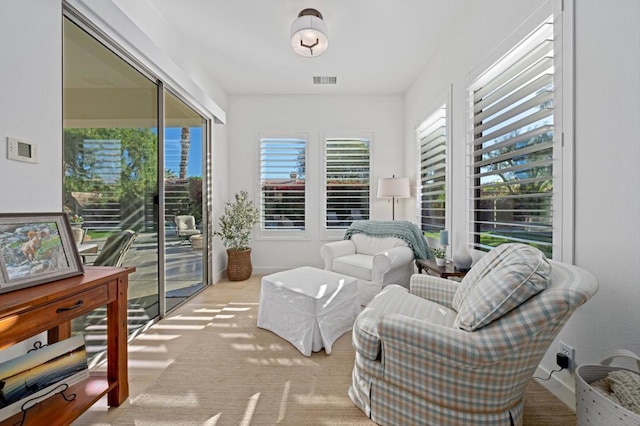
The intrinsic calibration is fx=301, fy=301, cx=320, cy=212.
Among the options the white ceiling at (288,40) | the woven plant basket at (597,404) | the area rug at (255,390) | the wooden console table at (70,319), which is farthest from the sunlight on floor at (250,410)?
the white ceiling at (288,40)

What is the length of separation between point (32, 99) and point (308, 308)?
6.62 feet

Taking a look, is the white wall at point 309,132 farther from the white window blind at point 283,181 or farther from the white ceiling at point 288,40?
the white ceiling at point 288,40

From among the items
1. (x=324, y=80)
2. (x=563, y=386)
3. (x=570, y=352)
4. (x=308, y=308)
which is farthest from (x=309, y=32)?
(x=563, y=386)

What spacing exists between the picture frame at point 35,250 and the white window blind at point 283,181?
329 cm

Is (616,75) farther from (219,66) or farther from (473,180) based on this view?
(219,66)

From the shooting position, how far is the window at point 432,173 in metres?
3.42

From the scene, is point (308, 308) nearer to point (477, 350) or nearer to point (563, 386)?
point (477, 350)

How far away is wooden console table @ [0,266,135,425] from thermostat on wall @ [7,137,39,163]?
24.8 inches

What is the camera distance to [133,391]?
1785mm

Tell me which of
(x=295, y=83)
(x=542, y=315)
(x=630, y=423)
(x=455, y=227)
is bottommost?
(x=630, y=423)

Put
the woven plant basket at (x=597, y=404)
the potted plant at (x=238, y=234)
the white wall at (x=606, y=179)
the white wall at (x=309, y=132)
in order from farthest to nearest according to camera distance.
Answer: the white wall at (x=309, y=132)
the potted plant at (x=238, y=234)
the white wall at (x=606, y=179)
the woven plant basket at (x=597, y=404)

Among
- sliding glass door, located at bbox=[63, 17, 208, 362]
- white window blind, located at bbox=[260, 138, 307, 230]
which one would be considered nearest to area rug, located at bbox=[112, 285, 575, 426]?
sliding glass door, located at bbox=[63, 17, 208, 362]

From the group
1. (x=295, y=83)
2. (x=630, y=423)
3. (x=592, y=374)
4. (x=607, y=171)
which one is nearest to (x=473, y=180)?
(x=607, y=171)

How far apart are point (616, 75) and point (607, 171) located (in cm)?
44
